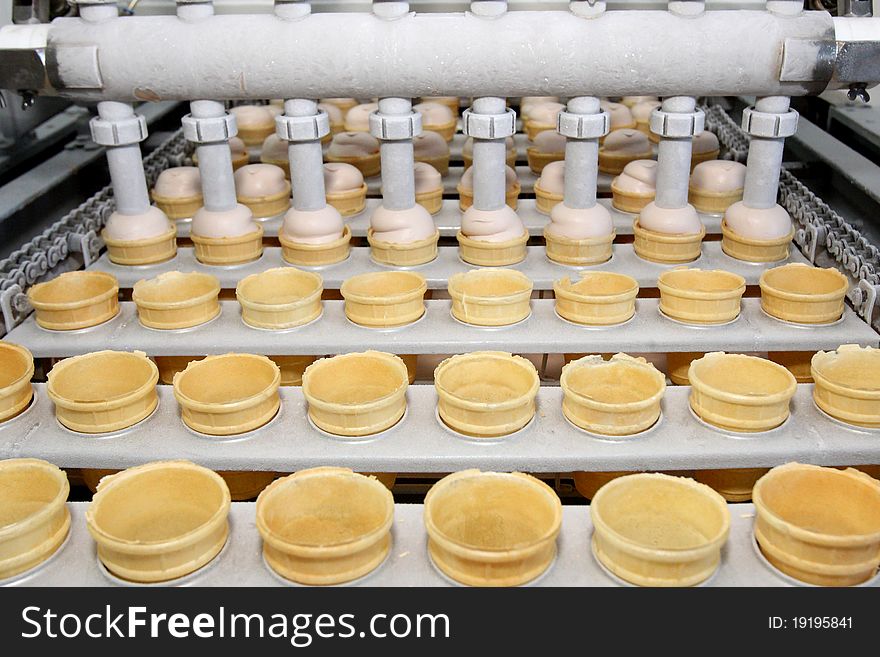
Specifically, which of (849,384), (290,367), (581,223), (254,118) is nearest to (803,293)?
(849,384)

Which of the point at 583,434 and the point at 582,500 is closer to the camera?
the point at 583,434

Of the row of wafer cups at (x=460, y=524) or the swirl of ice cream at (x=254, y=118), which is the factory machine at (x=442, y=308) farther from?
the swirl of ice cream at (x=254, y=118)

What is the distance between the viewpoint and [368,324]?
1.84 meters

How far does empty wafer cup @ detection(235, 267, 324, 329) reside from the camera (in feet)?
6.01

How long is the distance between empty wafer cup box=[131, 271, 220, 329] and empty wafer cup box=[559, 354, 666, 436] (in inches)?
31.3

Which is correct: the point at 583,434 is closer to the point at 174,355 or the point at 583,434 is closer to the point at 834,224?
the point at 174,355

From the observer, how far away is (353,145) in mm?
2643

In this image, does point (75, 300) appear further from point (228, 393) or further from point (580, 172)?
point (580, 172)

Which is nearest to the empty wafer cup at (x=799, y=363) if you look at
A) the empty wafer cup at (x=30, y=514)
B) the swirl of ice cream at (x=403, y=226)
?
the swirl of ice cream at (x=403, y=226)

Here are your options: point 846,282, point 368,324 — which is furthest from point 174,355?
point 846,282

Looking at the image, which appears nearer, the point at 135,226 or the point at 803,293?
the point at 803,293

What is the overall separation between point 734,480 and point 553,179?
3.43 feet

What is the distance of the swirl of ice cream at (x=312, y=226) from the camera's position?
2.11m

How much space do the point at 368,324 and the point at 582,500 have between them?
0.60 m
